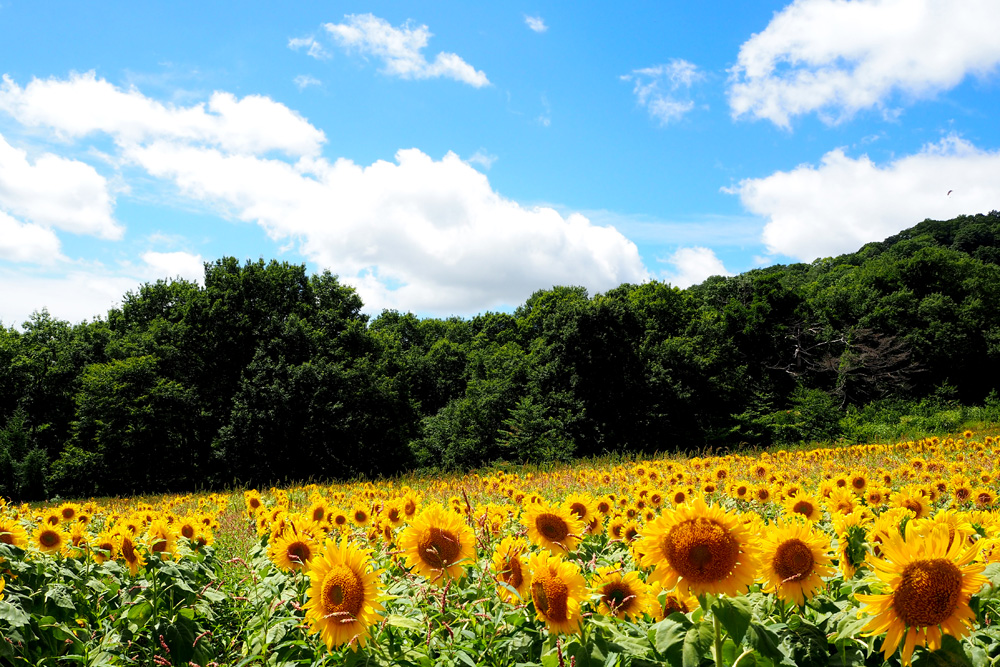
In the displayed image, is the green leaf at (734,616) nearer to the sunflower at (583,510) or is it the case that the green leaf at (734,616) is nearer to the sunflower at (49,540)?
the sunflower at (583,510)

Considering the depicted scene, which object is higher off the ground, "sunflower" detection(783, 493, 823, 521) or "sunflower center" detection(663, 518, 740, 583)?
"sunflower center" detection(663, 518, 740, 583)

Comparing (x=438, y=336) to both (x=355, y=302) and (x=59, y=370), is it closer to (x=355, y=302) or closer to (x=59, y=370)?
(x=355, y=302)

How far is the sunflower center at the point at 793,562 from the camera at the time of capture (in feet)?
5.83

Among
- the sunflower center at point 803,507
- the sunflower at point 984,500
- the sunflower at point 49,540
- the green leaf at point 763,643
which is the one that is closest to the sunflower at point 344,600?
the green leaf at point 763,643

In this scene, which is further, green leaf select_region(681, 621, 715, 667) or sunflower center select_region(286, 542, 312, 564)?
sunflower center select_region(286, 542, 312, 564)

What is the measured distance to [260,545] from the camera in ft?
10.9

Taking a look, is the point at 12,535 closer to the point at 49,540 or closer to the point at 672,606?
the point at 49,540

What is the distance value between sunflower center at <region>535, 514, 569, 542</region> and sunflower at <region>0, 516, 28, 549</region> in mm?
2412

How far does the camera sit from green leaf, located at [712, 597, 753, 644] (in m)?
1.41

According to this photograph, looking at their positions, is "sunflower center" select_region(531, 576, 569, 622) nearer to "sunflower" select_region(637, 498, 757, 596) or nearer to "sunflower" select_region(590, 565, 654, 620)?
"sunflower" select_region(590, 565, 654, 620)

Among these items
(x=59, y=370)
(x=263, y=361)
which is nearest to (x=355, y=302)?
(x=263, y=361)

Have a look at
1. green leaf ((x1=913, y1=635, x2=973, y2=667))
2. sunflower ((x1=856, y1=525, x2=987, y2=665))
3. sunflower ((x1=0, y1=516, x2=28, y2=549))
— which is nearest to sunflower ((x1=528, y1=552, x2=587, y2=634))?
sunflower ((x1=856, y1=525, x2=987, y2=665))

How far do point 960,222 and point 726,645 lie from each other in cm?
7727

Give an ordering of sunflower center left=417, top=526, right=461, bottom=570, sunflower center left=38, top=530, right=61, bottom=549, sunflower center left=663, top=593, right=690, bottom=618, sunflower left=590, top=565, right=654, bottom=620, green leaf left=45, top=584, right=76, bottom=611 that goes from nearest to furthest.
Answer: sunflower center left=663, top=593, right=690, bottom=618, sunflower left=590, top=565, right=654, bottom=620, sunflower center left=417, top=526, right=461, bottom=570, green leaf left=45, top=584, right=76, bottom=611, sunflower center left=38, top=530, right=61, bottom=549
